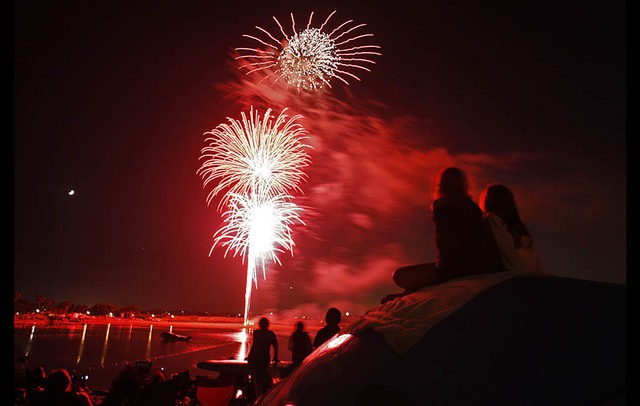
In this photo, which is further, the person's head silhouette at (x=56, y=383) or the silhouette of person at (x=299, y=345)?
the silhouette of person at (x=299, y=345)

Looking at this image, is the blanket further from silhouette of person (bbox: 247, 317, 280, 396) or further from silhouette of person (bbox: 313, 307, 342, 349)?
silhouette of person (bbox: 313, 307, 342, 349)

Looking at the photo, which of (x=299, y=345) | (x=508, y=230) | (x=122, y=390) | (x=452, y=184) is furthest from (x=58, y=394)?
(x=508, y=230)

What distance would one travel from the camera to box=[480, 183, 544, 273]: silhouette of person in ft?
10.8

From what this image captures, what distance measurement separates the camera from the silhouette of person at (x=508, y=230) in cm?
331

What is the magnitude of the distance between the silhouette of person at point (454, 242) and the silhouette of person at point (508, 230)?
0.08 metres

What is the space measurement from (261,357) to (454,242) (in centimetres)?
338

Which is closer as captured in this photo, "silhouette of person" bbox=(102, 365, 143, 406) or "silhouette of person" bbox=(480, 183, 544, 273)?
"silhouette of person" bbox=(480, 183, 544, 273)

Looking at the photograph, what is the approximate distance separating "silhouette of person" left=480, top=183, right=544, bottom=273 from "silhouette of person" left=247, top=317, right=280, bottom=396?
3.00 m

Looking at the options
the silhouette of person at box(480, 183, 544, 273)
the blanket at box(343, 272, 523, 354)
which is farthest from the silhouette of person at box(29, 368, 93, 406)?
the silhouette of person at box(480, 183, 544, 273)

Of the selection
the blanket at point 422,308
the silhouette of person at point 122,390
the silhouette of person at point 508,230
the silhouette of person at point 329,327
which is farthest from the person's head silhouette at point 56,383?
the silhouette of person at point 508,230

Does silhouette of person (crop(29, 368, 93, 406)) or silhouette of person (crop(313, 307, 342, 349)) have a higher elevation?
silhouette of person (crop(313, 307, 342, 349))

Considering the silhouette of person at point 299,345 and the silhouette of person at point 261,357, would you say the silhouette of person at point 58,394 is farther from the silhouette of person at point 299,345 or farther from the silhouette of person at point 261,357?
the silhouette of person at point 299,345

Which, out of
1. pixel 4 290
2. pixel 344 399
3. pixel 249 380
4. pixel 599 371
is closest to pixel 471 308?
pixel 599 371

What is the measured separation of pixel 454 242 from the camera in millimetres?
3299
